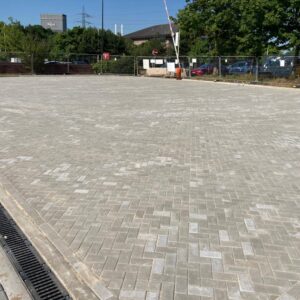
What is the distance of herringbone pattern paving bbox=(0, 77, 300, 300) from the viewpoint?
3434 mm

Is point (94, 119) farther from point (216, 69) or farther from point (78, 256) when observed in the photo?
point (216, 69)

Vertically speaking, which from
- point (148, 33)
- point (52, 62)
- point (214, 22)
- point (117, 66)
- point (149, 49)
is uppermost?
point (148, 33)

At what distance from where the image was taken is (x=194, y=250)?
385 cm

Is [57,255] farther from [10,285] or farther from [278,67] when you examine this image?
[278,67]

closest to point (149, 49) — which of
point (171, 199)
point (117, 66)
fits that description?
point (117, 66)

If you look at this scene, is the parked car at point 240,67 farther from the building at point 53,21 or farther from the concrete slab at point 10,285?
the building at point 53,21

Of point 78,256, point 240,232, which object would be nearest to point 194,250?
point 240,232

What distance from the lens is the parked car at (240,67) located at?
91.4ft

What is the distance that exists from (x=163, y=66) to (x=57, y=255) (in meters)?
38.5

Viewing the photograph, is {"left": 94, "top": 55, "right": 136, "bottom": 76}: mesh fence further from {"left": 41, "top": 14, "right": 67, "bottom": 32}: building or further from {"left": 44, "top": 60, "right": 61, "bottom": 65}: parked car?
{"left": 41, "top": 14, "right": 67, "bottom": 32}: building

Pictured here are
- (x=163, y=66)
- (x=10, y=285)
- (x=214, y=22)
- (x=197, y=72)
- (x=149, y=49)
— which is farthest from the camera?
(x=149, y=49)

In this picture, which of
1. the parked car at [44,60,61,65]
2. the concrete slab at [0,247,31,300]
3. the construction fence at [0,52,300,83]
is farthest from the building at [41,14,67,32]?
the concrete slab at [0,247,31,300]

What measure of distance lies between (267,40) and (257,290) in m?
26.4

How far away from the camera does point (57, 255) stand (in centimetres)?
378
